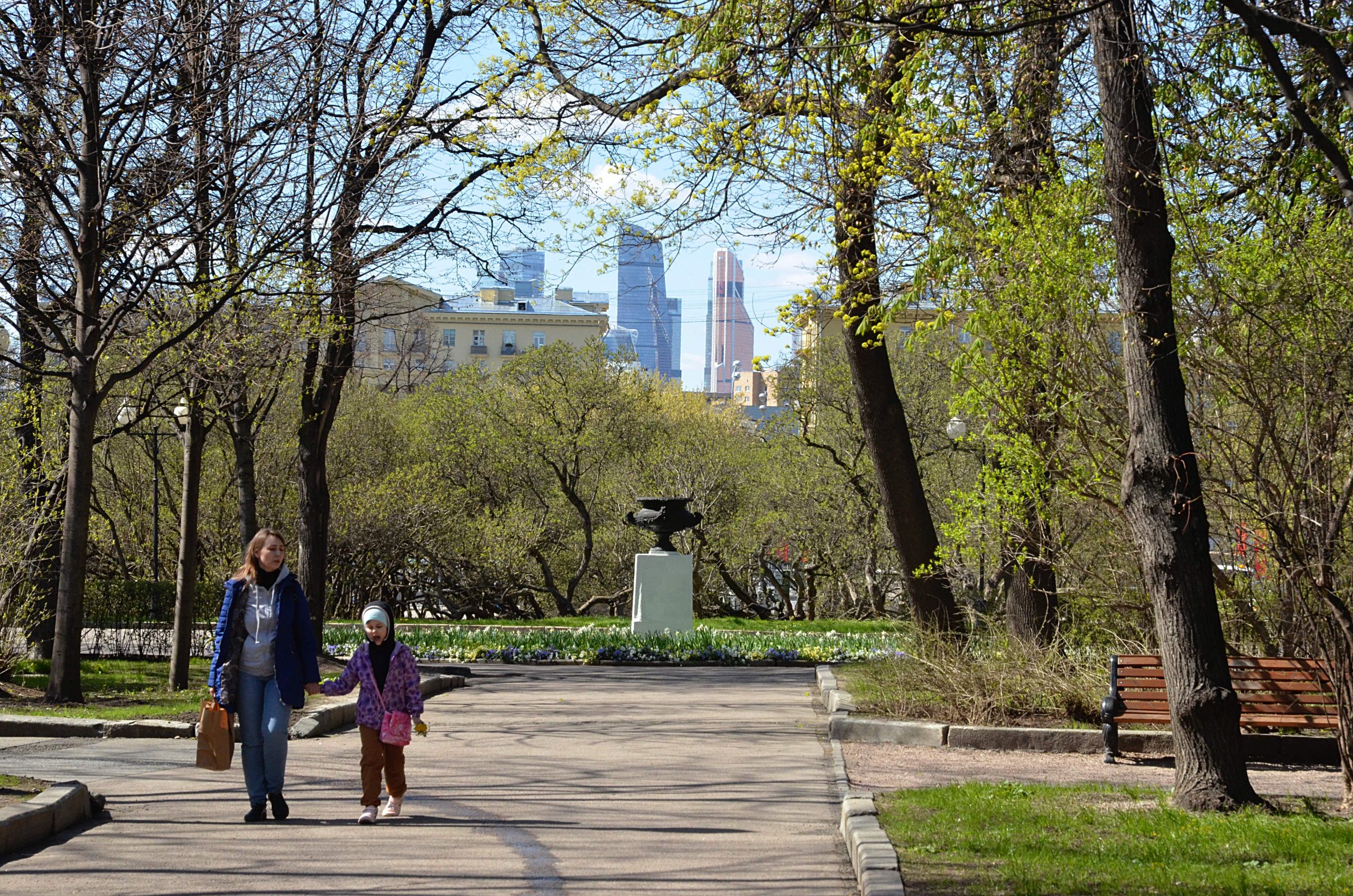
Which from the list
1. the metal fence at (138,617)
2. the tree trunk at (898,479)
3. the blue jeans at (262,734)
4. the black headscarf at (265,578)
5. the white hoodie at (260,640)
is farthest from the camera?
the metal fence at (138,617)

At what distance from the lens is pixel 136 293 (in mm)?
13266

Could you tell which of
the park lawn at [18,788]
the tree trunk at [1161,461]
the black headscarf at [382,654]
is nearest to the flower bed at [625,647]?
the tree trunk at [1161,461]

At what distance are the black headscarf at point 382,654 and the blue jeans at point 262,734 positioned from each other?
57 centimetres

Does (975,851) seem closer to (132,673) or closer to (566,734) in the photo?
(566,734)

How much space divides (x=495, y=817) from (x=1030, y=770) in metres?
4.11

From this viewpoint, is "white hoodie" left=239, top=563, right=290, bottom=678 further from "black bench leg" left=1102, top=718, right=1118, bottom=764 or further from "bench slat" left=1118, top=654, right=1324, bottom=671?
"bench slat" left=1118, top=654, right=1324, bottom=671

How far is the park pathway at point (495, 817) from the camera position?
19.5 feet

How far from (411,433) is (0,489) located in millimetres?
19754

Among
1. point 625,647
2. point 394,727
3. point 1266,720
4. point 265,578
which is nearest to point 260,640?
point 265,578

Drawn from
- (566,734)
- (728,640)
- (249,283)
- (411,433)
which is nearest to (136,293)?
(249,283)

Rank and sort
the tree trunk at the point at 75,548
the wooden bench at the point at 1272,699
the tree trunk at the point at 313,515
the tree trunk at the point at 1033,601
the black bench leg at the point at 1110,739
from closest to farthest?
the wooden bench at the point at 1272,699 → the black bench leg at the point at 1110,739 → the tree trunk at the point at 75,548 → the tree trunk at the point at 1033,601 → the tree trunk at the point at 313,515

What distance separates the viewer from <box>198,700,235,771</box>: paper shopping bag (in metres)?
7.38

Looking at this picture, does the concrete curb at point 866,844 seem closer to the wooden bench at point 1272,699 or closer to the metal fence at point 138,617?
the wooden bench at point 1272,699

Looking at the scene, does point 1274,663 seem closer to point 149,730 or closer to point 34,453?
point 149,730
